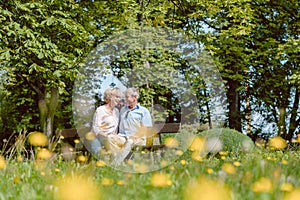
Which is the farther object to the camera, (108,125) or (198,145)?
(198,145)

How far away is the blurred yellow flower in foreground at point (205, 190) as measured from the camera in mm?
2129

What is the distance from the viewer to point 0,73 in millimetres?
13766

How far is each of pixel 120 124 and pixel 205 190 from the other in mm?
3567

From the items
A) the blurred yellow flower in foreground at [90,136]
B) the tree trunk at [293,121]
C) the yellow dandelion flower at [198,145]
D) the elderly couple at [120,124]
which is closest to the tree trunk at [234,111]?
the tree trunk at [293,121]

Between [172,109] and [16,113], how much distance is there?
1231 centimetres

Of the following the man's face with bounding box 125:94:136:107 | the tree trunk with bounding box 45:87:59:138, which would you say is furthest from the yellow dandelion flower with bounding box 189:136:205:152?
the tree trunk with bounding box 45:87:59:138

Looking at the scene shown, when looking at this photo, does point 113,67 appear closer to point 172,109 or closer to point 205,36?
point 172,109

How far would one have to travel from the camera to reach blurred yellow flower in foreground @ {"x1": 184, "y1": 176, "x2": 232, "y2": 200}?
2129mm

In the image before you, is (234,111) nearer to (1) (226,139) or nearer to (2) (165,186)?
(1) (226,139)

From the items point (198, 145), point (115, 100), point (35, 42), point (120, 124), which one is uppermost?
point (35, 42)

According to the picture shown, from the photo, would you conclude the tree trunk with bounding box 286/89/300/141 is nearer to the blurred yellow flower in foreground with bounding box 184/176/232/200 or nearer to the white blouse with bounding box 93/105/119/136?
the white blouse with bounding box 93/105/119/136

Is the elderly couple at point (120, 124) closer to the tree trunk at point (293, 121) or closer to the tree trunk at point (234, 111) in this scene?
the tree trunk at point (234, 111)

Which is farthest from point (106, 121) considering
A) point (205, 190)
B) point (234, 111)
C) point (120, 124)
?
point (234, 111)

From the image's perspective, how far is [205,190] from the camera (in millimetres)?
2443
